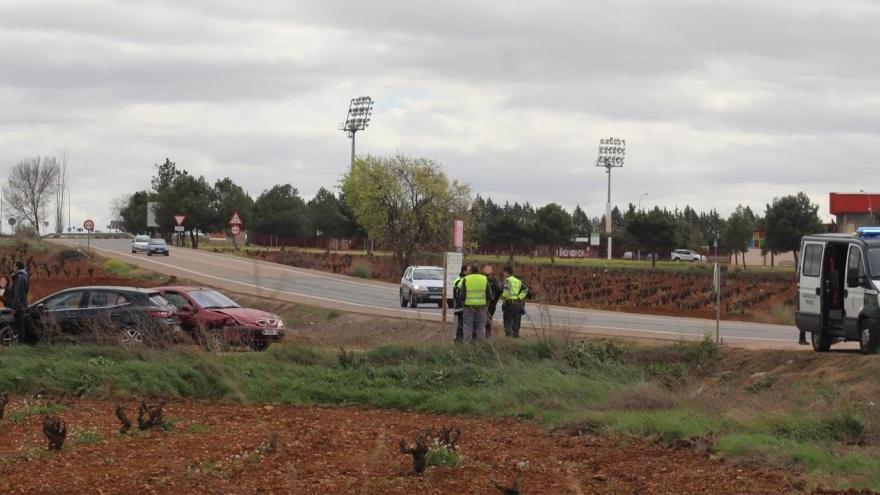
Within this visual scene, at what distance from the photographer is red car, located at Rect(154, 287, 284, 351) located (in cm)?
2468

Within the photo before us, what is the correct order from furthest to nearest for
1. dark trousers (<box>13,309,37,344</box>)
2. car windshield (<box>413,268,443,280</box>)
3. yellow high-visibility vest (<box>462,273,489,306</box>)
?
car windshield (<box>413,268,443,280</box>) → dark trousers (<box>13,309,37,344</box>) → yellow high-visibility vest (<box>462,273,489,306</box>)

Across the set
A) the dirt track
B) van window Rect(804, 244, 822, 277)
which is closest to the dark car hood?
the dirt track

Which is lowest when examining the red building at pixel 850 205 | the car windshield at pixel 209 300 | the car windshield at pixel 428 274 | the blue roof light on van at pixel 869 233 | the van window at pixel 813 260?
the car windshield at pixel 209 300

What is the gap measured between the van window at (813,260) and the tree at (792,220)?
56280 millimetres

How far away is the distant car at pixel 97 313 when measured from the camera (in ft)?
76.3

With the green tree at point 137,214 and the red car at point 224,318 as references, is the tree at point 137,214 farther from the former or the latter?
the red car at point 224,318

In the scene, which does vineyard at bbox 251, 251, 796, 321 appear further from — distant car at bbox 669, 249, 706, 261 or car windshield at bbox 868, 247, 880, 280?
distant car at bbox 669, 249, 706, 261

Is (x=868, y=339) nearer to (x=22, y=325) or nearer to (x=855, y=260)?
(x=855, y=260)

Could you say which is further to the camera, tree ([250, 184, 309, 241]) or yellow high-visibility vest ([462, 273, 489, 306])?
tree ([250, 184, 309, 241])

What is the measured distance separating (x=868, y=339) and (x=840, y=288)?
5.56ft

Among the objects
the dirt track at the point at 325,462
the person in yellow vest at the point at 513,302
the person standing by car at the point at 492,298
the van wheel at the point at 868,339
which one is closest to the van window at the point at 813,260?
the van wheel at the point at 868,339

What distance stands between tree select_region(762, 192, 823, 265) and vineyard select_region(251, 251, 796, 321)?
910cm

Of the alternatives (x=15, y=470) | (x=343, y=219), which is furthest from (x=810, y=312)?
(x=343, y=219)

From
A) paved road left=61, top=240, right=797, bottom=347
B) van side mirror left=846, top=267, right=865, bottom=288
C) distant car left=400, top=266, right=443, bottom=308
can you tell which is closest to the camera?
van side mirror left=846, top=267, right=865, bottom=288
